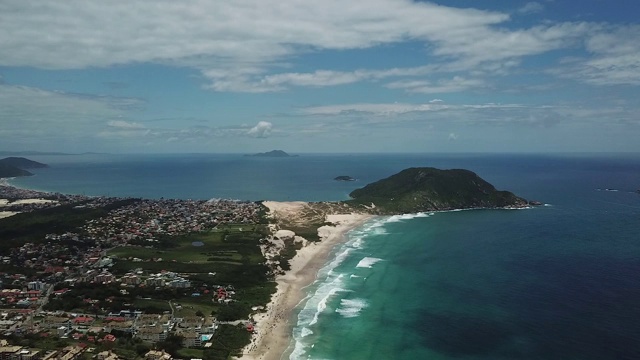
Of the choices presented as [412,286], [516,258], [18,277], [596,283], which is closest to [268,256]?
[412,286]

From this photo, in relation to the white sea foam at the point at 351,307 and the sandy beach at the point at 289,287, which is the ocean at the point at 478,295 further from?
the sandy beach at the point at 289,287

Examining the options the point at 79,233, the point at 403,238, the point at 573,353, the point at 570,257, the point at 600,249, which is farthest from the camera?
the point at 403,238

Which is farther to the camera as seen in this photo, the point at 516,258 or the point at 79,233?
the point at 79,233

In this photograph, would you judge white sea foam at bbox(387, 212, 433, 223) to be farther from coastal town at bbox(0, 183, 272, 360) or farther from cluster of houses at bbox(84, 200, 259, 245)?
cluster of houses at bbox(84, 200, 259, 245)

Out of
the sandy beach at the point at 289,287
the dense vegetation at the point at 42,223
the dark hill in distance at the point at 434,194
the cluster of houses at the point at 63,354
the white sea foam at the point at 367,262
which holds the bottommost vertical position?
the sandy beach at the point at 289,287

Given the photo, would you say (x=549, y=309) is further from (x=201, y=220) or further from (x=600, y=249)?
(x=201, y=220)

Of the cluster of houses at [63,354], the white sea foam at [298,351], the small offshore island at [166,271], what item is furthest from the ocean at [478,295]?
the cluster of houses at [63,354]

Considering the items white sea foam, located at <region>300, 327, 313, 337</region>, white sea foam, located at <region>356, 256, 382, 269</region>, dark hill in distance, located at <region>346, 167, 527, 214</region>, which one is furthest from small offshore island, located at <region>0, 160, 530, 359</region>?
white sea foam, located at <region>356, 256, 382, 269</region>
